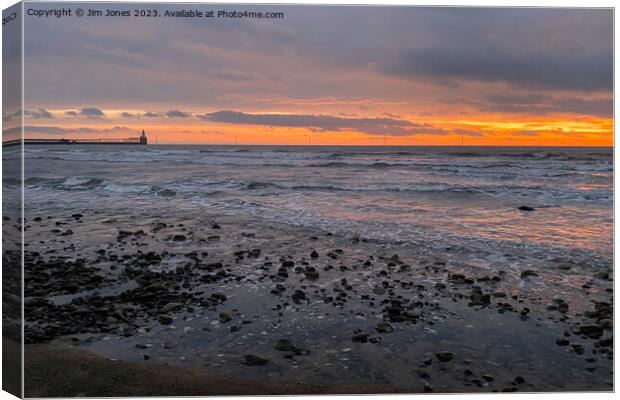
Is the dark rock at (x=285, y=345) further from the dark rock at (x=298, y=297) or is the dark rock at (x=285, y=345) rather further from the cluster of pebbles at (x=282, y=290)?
the dark rock at (x=298, y=297)

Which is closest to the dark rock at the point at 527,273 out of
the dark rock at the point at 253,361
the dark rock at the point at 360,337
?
the dark rock at the point at 360,337

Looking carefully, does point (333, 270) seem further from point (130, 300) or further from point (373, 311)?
point (130, 300)

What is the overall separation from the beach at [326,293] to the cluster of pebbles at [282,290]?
0.02 metres

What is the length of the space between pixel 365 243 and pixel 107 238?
3951 mm

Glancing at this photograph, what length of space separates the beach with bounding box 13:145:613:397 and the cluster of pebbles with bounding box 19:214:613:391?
0.08 ft

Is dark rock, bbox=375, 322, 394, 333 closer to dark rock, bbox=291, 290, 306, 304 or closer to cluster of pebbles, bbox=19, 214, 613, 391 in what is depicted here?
cluster of pebbles, bbox=19, 214, 613, 391

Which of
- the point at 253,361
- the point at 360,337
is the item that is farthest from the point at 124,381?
the point at 360,337

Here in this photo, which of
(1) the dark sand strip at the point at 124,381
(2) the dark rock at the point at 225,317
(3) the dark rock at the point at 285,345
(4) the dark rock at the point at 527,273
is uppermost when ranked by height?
(4) the dark rock at the point at 527,273

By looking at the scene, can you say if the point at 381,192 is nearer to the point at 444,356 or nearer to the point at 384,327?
the point at 384,327

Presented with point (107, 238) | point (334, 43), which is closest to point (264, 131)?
point (334, 43)

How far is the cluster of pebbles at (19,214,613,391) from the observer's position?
4.76 meters

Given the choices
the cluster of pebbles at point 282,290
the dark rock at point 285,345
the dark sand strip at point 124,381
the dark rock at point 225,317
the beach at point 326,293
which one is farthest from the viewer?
the dark rock at point 225,317

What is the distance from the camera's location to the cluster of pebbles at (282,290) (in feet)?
15.6

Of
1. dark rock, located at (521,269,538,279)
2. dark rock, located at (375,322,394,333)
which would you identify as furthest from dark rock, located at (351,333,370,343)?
dark rock, located at (521,269,538,279)
